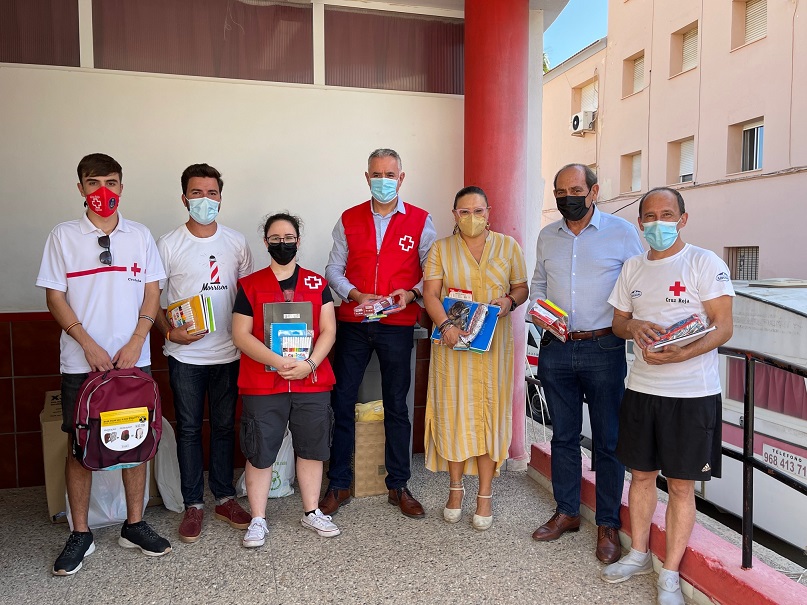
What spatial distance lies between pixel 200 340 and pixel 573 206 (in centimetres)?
197

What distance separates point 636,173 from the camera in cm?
1578

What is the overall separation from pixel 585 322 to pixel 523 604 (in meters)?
1.27

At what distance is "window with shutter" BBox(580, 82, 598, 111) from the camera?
1739cm

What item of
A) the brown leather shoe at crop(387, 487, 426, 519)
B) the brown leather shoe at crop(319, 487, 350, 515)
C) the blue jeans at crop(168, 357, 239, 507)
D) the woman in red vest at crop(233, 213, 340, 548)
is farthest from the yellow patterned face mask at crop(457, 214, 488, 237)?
the brown leather shoe at crop(319, 487, 350, 515)

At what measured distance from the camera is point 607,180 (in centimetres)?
1653

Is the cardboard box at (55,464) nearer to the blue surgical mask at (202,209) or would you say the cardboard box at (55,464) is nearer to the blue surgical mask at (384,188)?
the blue surgical mask at (202,209)

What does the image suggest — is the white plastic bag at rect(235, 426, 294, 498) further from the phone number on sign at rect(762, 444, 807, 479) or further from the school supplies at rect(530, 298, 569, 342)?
the phone number on sign at rect(762, 444, 807, 479)

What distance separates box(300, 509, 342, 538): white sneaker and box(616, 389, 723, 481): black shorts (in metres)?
1.51

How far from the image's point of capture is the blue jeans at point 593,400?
9.30 feet

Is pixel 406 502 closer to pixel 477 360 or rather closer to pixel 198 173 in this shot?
pixel 477 360

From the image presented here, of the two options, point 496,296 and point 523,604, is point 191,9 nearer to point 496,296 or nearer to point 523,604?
point 496,296

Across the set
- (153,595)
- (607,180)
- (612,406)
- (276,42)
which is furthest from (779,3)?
(153,595)

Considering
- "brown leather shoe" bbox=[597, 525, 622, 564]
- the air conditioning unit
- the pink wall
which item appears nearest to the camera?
"brown leather shoe" bbox=[597, 525, 622, 564]

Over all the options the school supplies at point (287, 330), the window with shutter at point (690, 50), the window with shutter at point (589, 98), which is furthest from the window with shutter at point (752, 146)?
the school supplies at point (287, 330)
